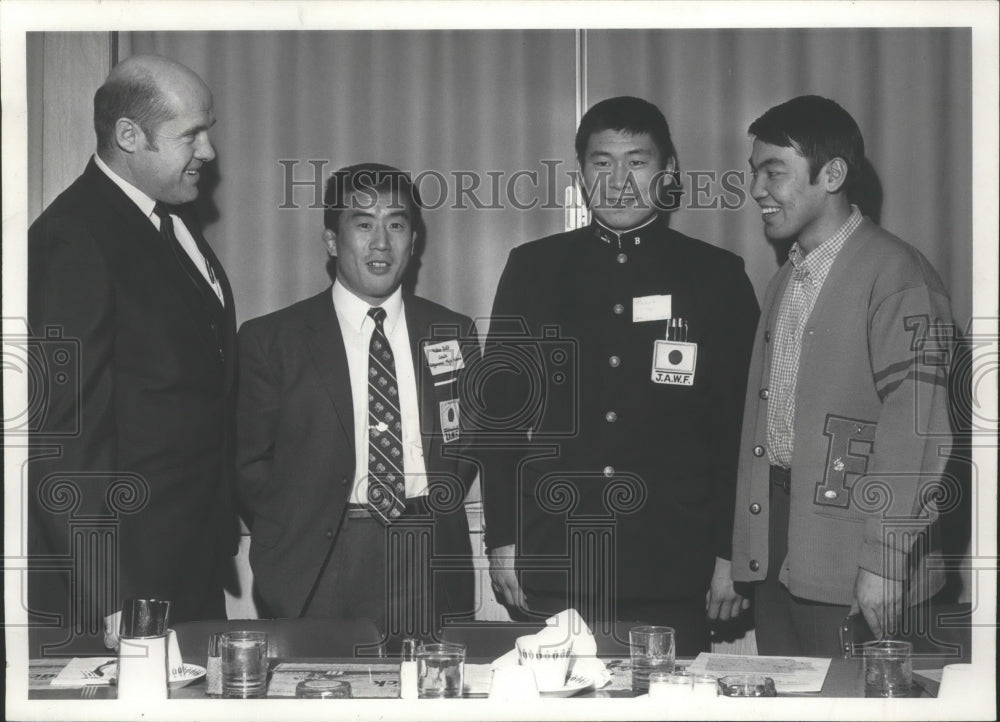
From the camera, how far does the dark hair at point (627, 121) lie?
11.4 feet

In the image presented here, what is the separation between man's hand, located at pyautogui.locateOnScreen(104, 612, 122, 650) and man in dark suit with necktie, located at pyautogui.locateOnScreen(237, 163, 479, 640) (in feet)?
1.31

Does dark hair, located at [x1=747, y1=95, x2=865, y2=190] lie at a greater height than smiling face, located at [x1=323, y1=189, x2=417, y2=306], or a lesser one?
greater

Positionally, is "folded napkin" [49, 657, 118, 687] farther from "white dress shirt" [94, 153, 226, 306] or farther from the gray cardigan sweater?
the gray cardigan sweater

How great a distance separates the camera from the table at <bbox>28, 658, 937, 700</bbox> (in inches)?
103

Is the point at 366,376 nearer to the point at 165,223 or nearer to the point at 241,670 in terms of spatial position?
the point at 165,223

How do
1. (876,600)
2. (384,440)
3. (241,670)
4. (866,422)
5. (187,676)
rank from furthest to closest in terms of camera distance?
(384,440), (866,422), (876,600), (187,676), (241,670)

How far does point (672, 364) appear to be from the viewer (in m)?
3.48

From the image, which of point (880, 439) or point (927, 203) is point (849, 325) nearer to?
point (880, 439)

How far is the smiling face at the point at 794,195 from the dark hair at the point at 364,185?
1.00 metres

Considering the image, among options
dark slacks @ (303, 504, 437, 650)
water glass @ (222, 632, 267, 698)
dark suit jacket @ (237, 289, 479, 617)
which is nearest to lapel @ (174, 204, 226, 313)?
dark suit jacket @ (237, 289, 479, 617)

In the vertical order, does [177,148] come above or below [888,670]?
above

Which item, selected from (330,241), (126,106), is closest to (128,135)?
(126,106)

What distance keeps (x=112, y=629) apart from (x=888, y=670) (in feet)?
6.70

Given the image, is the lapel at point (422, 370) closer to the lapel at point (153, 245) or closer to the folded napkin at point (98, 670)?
the lapel at point (153, 245)
